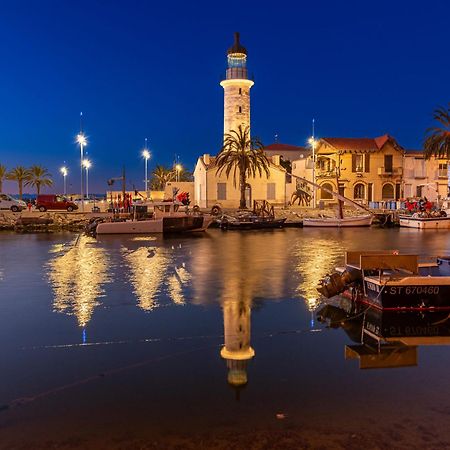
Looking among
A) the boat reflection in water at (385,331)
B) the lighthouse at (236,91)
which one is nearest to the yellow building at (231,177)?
the lighthouse at (236,91)

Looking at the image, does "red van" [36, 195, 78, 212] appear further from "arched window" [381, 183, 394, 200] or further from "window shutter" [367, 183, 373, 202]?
"arched window" [381, 183, 394, 200]

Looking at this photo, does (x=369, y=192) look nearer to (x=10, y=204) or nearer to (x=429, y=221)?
(x=429, y=221)

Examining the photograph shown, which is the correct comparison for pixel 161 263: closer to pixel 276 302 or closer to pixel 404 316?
pixel 276 302

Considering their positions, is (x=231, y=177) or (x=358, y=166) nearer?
(x=231, y=177)

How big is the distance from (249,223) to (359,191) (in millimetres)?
24261

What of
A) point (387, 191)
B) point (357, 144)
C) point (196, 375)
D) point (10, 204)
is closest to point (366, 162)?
point (357, 144)

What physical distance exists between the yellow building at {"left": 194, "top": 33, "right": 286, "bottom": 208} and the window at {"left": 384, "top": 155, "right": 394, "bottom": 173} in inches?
551

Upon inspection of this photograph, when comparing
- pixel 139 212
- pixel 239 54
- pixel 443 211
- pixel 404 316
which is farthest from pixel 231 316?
pixel 239 54

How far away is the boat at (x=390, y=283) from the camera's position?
13695 millimetres

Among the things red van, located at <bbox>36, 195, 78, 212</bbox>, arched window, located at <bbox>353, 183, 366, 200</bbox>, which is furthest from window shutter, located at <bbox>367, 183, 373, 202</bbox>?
red van, located at <bbox>36, 195, 78, 212</bbox>

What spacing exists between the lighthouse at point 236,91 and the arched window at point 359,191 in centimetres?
1635

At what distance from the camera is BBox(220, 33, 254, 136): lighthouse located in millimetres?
62125

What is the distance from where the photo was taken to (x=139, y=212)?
154 feet

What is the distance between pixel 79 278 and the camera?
20219mm
